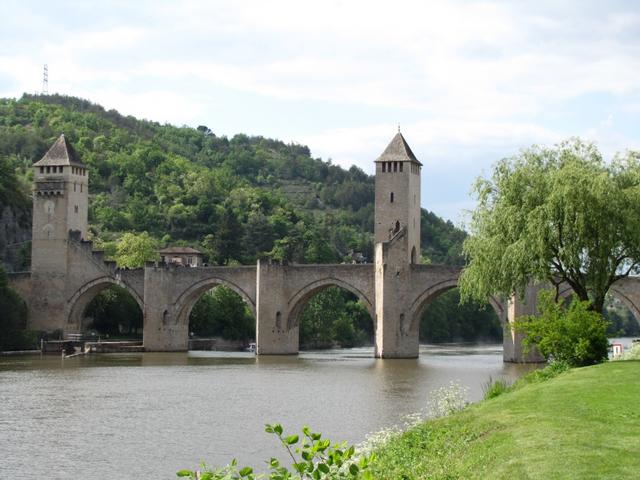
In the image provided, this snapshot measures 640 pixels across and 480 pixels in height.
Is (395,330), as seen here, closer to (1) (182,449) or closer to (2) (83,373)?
(2) (83,373)

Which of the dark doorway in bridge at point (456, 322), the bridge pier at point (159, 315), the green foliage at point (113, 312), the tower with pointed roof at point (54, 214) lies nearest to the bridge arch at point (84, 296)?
the bridge pier at point (159, 315)

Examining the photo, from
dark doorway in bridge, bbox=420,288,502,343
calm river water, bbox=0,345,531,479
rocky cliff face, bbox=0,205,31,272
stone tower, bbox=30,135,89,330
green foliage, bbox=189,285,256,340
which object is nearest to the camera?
calm river water, bbox=0,345,531,479

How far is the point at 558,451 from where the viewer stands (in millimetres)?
13664

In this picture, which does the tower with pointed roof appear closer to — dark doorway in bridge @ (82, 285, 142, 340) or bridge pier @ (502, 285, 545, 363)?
dark doorway in bridge @ (82, 285, 142, 340)

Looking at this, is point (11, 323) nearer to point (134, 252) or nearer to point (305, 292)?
point (305, 292)

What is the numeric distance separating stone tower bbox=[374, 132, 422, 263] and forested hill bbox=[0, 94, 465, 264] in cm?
1668

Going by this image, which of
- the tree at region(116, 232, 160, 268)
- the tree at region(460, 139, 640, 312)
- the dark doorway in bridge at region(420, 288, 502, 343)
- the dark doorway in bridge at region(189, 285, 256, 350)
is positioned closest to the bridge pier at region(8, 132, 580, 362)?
the dark doorway in bridge at region(189, 285, 256, 350)

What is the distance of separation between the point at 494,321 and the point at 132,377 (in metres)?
62.9

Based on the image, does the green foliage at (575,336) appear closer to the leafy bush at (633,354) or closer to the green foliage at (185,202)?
the leafy bush at (633,354)

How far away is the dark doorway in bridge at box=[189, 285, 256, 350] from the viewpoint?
73.5 m

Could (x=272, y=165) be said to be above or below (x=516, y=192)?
above

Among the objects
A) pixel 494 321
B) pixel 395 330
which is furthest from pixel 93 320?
pixel 494 321

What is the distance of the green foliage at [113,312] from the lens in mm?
71688

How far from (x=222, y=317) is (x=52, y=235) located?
14180mm
